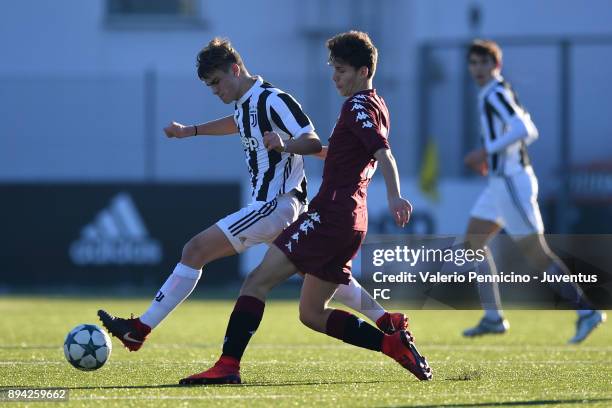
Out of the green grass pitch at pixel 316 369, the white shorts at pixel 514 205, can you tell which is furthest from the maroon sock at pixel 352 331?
the white shorts at pixel 514 205

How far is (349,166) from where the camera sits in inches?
274

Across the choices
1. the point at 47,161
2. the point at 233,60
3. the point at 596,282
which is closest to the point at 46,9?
the point at 47,161

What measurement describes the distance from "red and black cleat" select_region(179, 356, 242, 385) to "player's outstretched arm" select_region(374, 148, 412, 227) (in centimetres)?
120

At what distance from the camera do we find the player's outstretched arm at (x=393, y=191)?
643cm

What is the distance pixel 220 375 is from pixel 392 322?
43.9 inches

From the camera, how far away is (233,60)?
760cm

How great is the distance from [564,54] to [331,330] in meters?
12.9

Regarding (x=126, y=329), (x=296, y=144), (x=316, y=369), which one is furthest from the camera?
(x=316, y=369)

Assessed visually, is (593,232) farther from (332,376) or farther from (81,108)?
(332,376)

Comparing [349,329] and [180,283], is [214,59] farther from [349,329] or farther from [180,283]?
[349,329]

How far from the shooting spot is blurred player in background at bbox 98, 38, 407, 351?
7406mm

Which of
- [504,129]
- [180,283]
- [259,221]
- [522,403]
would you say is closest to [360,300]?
[259,221]

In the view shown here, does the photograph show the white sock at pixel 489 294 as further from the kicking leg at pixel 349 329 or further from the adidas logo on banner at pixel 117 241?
the adidas logo on banner at pixel 117 241

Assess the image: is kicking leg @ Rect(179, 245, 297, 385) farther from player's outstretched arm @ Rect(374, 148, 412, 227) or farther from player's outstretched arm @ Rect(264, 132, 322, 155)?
player's outstretched arm @ Rect(374, 148, 412, 227)
